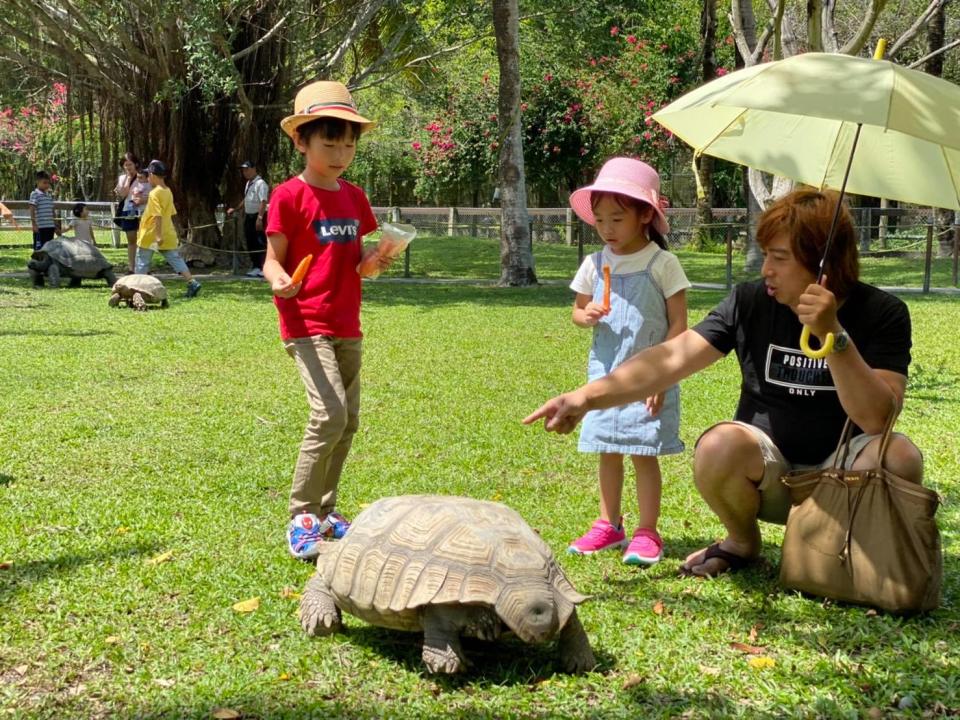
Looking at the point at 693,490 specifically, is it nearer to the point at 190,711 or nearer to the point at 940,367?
the point at 190,711

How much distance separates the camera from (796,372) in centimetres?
435

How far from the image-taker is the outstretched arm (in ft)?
12.1

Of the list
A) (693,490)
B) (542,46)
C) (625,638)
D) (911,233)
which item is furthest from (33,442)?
(542,46)

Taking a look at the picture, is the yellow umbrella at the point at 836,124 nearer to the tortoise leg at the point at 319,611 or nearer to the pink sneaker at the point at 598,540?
the pink sneaker at the point at 598,540

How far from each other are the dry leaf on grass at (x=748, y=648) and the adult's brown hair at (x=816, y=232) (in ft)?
4.43

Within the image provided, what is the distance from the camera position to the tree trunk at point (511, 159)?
1727 cm

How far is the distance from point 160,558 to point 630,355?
86.0 inches

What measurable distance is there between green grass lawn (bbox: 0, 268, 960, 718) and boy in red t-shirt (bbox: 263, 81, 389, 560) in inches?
12.3

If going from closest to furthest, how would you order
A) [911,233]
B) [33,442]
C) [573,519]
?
[573,519], [33,442], [911,233]

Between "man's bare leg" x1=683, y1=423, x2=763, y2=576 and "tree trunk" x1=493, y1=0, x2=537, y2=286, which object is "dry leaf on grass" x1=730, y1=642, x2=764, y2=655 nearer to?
"man's bare leg" x1=683, y1=423, x2=763, y2=576

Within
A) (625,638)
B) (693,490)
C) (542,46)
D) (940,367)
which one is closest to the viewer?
(625,638)

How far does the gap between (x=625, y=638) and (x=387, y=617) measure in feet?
2.98

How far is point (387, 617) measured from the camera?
141 inches

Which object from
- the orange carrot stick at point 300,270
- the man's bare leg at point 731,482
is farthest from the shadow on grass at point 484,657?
the orange carrot stick at point 300,270
